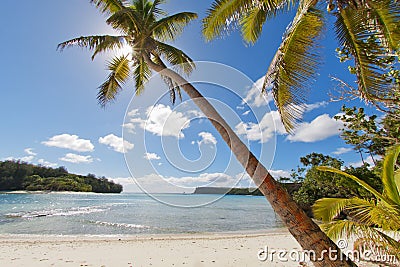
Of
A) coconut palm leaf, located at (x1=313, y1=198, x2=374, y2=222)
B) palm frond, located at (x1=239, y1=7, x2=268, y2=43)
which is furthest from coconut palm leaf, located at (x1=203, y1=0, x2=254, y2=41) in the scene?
coconut palm leaf, located at (x1=313, y1=198, x2=374, y2=222)

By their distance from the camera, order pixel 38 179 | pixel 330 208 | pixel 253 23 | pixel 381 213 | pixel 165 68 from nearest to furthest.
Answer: pixel 381 213 < pixel 330 208 < pixel 165 68 < pixel 253 23 < pixel 38 179

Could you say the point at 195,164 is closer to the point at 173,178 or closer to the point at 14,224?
the point at 173,178

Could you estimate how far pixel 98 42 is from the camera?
17.2 feet

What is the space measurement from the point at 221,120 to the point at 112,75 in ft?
10.4

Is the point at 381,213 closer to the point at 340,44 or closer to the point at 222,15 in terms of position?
the point at 340,44

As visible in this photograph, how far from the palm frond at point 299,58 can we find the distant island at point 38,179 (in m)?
74.1

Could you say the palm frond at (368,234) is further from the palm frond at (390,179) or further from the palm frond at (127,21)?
the palm frond at (127,21)

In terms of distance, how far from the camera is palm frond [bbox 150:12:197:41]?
528cm

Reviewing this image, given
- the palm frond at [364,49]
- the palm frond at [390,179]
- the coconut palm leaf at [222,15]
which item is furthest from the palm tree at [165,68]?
the palm frond at [364,49]

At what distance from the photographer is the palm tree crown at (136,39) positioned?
490cm

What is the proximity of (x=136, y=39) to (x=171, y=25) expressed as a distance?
3.08 feet

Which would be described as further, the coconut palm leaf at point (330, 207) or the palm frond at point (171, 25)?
the palm frond at point (171, 25)

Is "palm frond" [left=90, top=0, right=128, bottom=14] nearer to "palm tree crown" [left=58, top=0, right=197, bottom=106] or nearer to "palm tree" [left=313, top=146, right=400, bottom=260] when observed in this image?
"palm tree crown" [left=58, top=0, right=197, bottom=106]

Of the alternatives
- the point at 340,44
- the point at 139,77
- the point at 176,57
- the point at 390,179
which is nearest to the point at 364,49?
the point at 340,44
